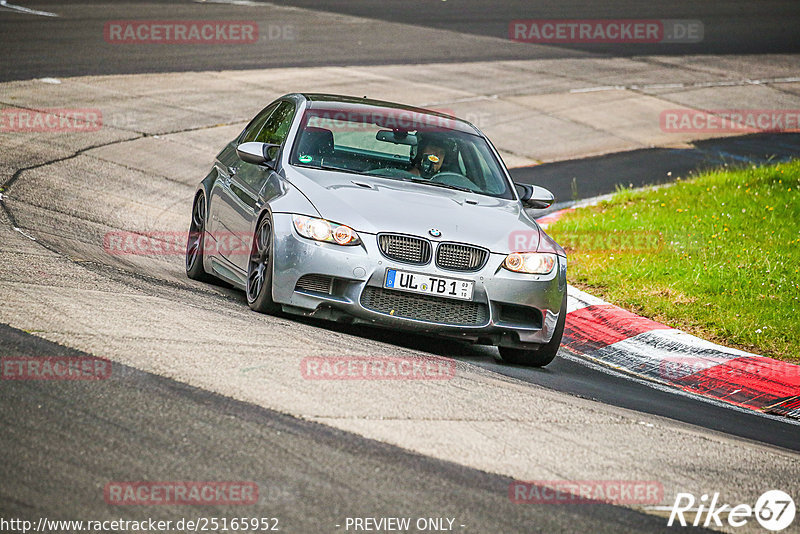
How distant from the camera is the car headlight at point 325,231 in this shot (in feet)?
23.2

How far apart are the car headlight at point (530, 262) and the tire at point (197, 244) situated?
2.96 m

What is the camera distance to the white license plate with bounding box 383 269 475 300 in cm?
700

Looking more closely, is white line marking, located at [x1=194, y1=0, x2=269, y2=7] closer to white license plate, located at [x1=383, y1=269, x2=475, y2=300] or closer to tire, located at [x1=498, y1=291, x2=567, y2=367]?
tire, located at [x1=498, y1=291, x2=567, y2=367]

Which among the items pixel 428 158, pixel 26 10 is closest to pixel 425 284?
pixel 428 158

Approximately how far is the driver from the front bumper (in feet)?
4.53

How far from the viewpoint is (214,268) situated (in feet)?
28.7

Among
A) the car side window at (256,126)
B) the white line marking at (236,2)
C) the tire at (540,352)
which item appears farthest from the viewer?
the white line marking at (236,2)

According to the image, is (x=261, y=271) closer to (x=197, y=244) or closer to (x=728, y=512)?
(x=197, y=244)

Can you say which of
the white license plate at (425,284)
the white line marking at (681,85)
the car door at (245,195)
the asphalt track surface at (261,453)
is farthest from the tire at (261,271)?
the white line marking at (681,85)

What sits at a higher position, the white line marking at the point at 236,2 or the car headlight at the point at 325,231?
the white line marking at the point at 236,2

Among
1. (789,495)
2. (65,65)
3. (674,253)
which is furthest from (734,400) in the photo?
(65,65)

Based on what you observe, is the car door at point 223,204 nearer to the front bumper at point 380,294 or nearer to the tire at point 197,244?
the tire at point 197,244

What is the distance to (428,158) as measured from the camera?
8477mm

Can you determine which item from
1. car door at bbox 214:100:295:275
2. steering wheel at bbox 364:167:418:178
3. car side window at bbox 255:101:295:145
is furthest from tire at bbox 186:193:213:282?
steering wheel at bbox 364:167:418:178
